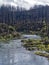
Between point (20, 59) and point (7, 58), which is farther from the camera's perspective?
point (7, 58)

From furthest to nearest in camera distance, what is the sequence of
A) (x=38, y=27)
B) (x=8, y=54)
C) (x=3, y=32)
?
(x=38, y=27) < (x=3, y=32) < (x=8, y=54)

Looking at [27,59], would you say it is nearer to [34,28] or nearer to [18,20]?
[34,28]

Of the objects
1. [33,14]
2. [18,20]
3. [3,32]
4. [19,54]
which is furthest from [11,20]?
[19,54]

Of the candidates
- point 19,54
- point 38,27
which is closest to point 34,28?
point 38,27

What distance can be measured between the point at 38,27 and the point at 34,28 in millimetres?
1937

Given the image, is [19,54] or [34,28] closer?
[19,54]

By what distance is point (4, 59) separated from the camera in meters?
31.5

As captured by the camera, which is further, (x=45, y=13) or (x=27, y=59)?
(x=45, y=13)

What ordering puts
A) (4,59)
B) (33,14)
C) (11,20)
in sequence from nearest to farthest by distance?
(4,59)
(11,20)
(33,14)

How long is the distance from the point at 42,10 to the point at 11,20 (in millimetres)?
26142

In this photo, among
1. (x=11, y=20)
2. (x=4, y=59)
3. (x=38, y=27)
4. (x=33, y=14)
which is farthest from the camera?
(x=33, y=14)

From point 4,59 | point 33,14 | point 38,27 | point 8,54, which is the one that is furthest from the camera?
point 33,14

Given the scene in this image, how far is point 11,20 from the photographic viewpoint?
Answer: 11162cm

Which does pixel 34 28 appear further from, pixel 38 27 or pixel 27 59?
pixel 27 59
